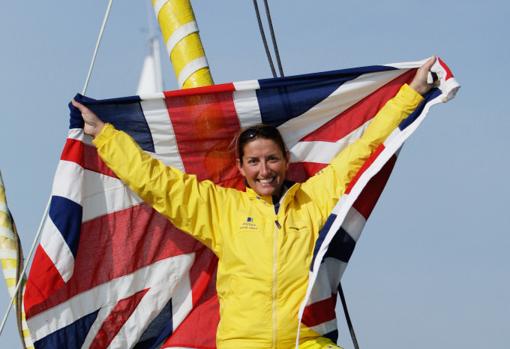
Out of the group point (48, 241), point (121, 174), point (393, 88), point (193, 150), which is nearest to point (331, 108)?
point (393, 88)

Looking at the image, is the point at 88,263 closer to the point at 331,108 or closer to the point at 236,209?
the point at 236,209

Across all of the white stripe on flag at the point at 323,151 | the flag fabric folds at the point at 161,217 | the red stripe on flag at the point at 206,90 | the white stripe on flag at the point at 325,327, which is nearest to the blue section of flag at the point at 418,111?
the flag fabric folds at the point at 161,217

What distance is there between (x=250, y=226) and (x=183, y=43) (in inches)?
Result: 77.1

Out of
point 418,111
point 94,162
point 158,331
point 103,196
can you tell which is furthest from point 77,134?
point 418,111

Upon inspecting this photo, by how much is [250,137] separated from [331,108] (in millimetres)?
746

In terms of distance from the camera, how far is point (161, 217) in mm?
6957

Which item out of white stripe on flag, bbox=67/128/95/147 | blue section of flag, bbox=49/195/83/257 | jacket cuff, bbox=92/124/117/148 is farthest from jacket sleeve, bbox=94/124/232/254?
blue section of flag, bbox=49/195/83/257

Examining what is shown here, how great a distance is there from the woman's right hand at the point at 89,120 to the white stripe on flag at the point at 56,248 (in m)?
0.55

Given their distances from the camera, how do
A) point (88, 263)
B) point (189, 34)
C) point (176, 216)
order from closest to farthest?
point (176, 216) < point (88, 263) < point (189, 34)

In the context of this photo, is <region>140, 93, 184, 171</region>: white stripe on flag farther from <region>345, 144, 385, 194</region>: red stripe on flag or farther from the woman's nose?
<region>345, 144, 385, 194</region>: red stripe on flag

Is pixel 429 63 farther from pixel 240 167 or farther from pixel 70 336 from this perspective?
pixel 70 336

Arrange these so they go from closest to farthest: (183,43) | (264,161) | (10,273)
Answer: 1. (264,161)
2. (10,273)
3. (183,43)

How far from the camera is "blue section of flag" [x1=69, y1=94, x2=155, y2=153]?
260 inches

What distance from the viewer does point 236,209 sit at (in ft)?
21.3
